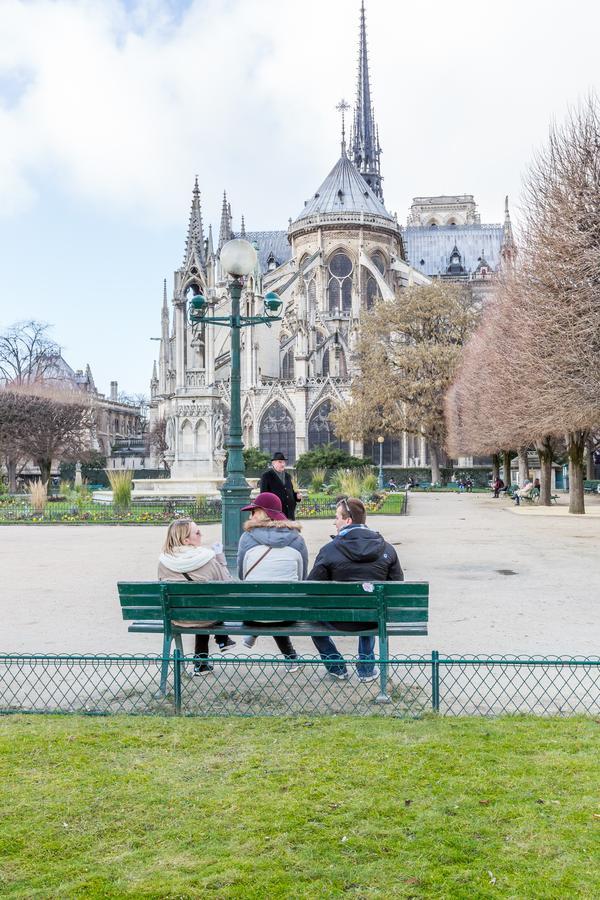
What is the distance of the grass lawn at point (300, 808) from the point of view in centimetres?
319

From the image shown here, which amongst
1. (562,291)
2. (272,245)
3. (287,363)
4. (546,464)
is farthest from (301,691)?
(272,245)

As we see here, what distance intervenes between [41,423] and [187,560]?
43822 millimetres

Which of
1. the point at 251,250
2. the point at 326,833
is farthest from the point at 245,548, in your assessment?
the point at 251,250

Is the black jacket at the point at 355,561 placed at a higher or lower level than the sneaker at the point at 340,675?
higher

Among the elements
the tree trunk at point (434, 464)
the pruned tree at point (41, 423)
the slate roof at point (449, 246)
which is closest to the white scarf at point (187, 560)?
the pruned tree at point (41, 423)

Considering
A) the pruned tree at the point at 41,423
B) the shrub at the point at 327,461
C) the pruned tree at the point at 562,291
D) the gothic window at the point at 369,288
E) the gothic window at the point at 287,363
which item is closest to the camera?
the pruned tree at the point at 562,291

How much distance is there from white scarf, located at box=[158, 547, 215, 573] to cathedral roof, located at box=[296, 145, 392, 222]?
66290mm

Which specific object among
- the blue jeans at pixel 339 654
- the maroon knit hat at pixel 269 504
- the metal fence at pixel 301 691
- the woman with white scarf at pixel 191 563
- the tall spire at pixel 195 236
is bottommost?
the metal fence at pixel 301 691

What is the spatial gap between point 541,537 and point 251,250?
33.1ft

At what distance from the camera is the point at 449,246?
90438 millimetres

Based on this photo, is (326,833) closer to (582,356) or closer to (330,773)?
(330,773)

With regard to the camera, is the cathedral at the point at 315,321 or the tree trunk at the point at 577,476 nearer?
the tree trunk at the point at 577,476

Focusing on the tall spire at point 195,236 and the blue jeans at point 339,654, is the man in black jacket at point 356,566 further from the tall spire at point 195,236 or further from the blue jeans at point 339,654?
the tall spire at point 195,236

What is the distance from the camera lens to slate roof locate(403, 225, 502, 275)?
89062 mm
